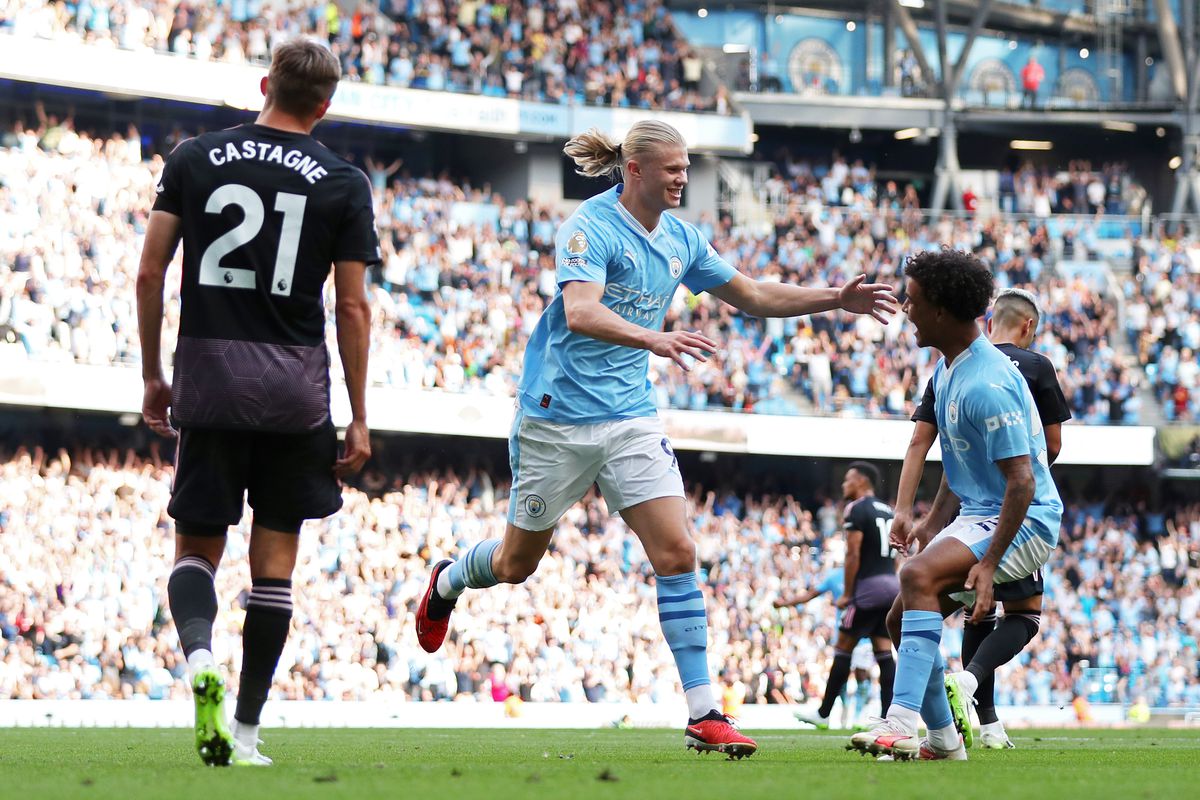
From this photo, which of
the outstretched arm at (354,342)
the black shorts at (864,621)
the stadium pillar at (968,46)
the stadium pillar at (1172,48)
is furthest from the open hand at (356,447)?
the stadium pillar at (1172,48)

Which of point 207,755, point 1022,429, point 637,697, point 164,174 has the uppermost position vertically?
point 164,174

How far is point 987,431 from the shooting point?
6.54m

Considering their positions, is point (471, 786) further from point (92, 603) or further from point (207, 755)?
point (92, 603)

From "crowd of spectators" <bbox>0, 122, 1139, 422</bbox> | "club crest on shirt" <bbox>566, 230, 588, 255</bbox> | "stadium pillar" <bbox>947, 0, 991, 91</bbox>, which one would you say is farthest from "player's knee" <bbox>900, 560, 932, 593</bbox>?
"stadium pillar" <bbox>947, 0, 991, 91</bbox>

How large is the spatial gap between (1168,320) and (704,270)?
25685 millimetres

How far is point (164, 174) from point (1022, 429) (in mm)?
3404

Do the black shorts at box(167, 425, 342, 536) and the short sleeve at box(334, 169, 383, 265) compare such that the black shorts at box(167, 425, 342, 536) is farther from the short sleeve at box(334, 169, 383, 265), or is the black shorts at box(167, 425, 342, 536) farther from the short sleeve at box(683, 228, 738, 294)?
the short sleeve at box(683, 228, 738, 294)

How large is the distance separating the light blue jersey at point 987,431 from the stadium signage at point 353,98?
22.4 meters

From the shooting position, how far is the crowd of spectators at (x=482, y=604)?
19594 millimetres

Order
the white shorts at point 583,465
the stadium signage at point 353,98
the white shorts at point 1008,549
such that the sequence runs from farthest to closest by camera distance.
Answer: the stadium signage at point 353,98, the white shorts at point 583,465, the white shorts at point 1008,549

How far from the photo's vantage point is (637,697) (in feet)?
73.5

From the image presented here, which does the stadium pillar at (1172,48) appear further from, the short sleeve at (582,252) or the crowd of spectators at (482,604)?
the short sleeve at (582,252)

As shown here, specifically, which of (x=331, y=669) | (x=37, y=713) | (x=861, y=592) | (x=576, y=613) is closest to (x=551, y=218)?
(x=576, y=613)

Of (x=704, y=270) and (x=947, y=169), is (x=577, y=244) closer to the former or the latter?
(x=704, y=270)
